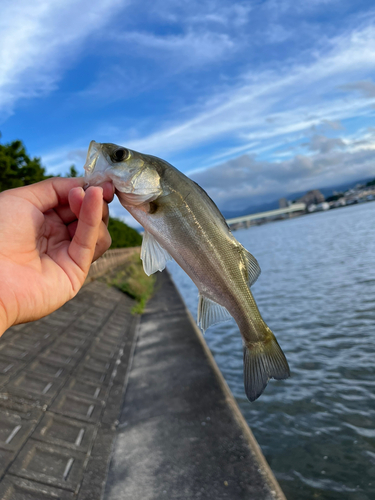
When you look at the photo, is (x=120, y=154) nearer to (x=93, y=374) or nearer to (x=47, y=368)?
(x=47, y=368)

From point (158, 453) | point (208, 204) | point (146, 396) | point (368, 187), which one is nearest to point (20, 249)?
point (208, 204)

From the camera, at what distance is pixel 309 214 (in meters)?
181

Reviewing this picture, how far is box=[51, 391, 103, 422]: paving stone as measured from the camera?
23.5 feet

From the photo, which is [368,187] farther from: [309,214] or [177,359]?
[177,359]

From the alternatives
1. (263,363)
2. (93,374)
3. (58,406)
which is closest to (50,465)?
(58,406)

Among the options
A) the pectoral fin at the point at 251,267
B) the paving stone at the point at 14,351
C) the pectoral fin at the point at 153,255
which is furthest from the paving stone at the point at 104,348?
the pectoral fin at the point at 251,267

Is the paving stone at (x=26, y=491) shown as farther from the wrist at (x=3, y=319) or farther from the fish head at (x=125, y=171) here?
the fish head at (x=125, y=171)

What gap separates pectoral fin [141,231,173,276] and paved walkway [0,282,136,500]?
153 inches

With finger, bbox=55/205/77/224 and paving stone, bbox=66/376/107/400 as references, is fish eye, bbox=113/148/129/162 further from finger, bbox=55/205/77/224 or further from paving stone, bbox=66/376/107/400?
paving stone, bbox=66/376/107/400

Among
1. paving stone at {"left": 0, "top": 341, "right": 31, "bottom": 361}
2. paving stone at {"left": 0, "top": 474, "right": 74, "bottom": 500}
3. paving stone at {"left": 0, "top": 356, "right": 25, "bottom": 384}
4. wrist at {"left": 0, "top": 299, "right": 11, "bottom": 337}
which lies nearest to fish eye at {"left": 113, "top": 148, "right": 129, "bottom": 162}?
wrist at {"left": 0, "top": 299, "right": 11, "bottom": 337}

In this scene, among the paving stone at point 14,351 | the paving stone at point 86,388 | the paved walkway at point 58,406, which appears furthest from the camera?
the paving stone at point 86,388

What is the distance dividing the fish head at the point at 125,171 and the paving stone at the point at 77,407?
5.79 meters

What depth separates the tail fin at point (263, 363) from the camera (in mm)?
2312

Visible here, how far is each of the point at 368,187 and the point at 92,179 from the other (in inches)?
6631
